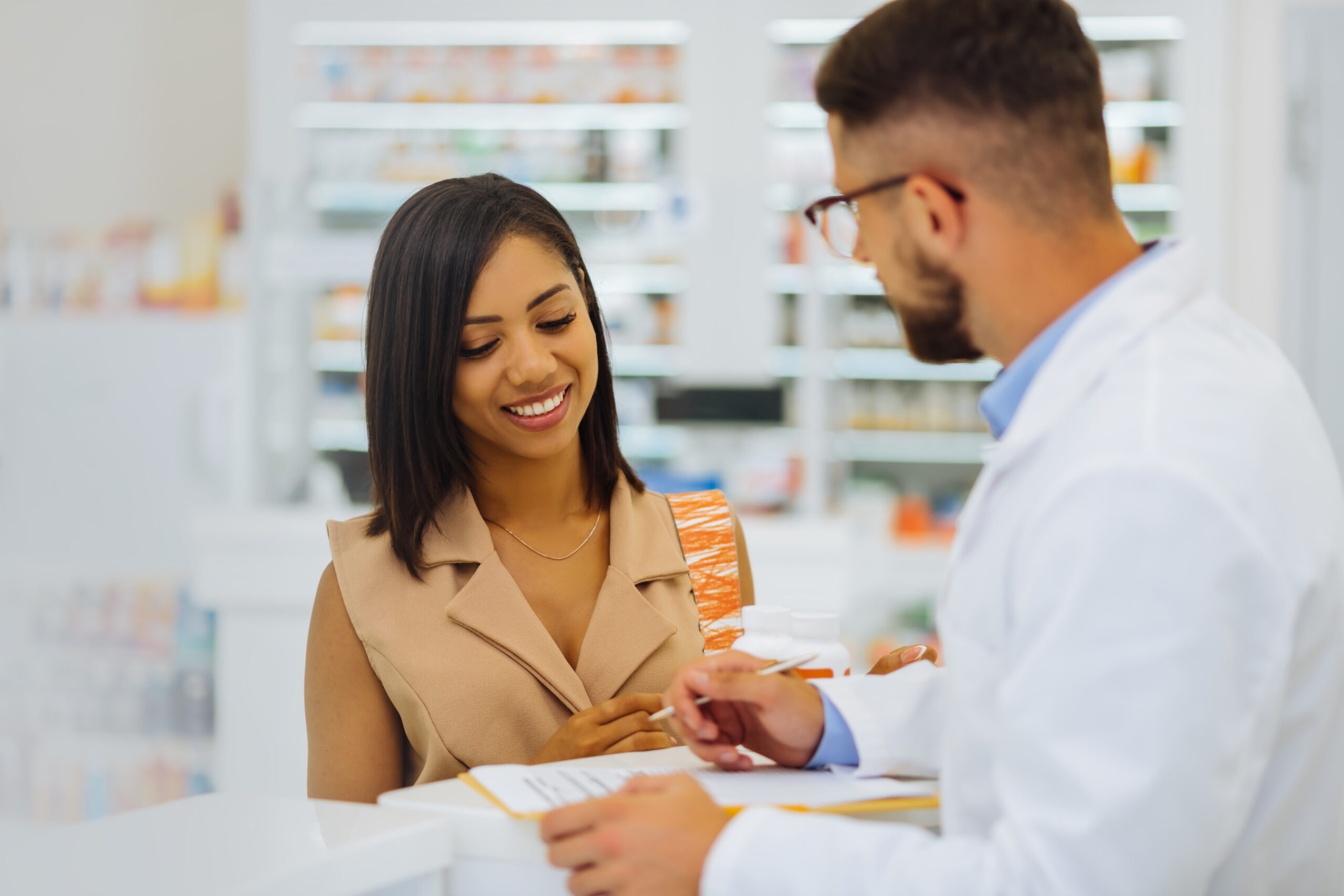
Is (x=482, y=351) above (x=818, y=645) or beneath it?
above

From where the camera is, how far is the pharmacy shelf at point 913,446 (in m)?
5.42

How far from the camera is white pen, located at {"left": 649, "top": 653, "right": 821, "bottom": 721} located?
112cm

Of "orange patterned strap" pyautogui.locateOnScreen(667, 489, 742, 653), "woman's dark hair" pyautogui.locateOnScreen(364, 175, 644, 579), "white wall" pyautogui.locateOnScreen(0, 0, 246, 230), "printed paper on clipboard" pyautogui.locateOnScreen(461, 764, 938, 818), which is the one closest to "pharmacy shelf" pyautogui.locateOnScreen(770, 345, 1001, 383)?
"white wall" pyautogui.locateOnScreen(0, 0, 246, 230)

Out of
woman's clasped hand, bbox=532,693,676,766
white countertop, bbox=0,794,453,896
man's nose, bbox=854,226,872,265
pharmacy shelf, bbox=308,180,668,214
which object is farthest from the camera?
pharmacy shelf, bbox=308,180,668,214

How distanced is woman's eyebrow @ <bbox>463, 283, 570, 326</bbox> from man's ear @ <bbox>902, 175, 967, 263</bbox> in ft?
2.18

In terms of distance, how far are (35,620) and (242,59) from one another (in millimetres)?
3239

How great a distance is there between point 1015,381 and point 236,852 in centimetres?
76

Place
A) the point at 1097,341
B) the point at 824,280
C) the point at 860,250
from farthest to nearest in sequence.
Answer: the point at 824,280 → the point at 860,250 → the point at 1097,341

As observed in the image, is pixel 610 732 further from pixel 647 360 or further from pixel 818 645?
pixel 647 360

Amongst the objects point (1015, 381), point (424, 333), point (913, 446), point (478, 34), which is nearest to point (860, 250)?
Answer: point (1015, 381)

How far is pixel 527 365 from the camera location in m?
1.51

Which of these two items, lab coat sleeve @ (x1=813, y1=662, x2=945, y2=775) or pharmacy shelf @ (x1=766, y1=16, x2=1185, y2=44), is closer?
lab coat sleeve @ (x1=813, y1=662, x2=945, y2=775)

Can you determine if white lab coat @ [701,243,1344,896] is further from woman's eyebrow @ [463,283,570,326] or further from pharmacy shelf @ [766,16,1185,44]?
pharmacy shelf @ [766,16,1185,44]

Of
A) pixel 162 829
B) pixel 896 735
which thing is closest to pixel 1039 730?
pixel 896 735
